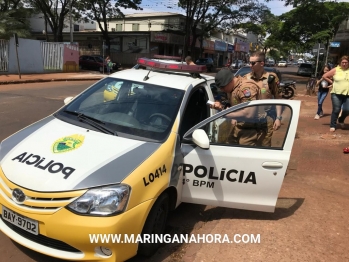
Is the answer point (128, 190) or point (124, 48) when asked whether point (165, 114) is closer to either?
point (128, 190)

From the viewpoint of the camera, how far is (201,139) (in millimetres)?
2977

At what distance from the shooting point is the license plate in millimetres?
2484

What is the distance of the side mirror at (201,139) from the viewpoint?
2.96 metres

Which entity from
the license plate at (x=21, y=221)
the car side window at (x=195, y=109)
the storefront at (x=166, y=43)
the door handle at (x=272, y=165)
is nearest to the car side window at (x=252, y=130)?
the door handle at (x=272, y=165)

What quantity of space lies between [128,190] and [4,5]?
36443mm

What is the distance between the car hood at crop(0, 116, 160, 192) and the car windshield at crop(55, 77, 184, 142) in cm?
21

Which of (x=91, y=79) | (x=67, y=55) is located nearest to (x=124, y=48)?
(x=67, y=55)

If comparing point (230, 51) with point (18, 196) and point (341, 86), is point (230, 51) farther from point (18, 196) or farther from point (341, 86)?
point (18, 196)

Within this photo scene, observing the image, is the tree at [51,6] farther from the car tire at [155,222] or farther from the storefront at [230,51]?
the storefront at [230,51]

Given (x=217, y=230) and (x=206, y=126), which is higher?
(x=206, y=126)

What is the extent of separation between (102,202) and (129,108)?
1.34m

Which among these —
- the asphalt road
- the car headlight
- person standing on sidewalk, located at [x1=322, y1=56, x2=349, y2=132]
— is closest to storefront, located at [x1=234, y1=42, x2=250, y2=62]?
person standing on sidewalk, located at [x1=322, y1=56, x2=349, y2=132]

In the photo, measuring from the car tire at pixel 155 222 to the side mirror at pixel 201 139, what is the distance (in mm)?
553

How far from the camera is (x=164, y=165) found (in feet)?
9.52
